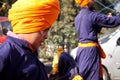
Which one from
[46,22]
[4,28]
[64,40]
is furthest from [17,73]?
[64,40]

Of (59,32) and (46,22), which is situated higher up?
(46,22)

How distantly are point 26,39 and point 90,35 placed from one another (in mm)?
3865

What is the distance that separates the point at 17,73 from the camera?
2.84 m

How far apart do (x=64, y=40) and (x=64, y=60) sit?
497 inches

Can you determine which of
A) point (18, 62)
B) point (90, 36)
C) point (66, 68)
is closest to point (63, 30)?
point (90, 36)

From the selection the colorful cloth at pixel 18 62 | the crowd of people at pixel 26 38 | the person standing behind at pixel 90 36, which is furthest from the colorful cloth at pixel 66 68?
the colorful cloth at pixel 18 62

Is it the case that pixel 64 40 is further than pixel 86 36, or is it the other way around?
pixel 64 40

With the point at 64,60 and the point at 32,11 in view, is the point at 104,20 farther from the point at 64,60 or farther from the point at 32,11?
the point at 32,11

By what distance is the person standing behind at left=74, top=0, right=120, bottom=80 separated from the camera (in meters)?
6.70

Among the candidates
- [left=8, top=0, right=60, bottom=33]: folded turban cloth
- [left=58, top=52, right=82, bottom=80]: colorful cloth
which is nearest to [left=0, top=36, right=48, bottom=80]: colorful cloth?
[left=8, top=0, right=60, bottom=33]: folded turban cloth

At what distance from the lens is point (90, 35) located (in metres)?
6.76

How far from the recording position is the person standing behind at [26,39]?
2.81 meters

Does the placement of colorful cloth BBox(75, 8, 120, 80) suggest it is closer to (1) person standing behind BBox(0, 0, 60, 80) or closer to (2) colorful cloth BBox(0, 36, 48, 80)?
(1) person standing behind BBox(0, 0, 60, 80)

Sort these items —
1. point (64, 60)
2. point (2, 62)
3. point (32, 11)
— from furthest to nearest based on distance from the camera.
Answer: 1. point (64, 60)
2. point (32, 11)
3. point (2, 62)
